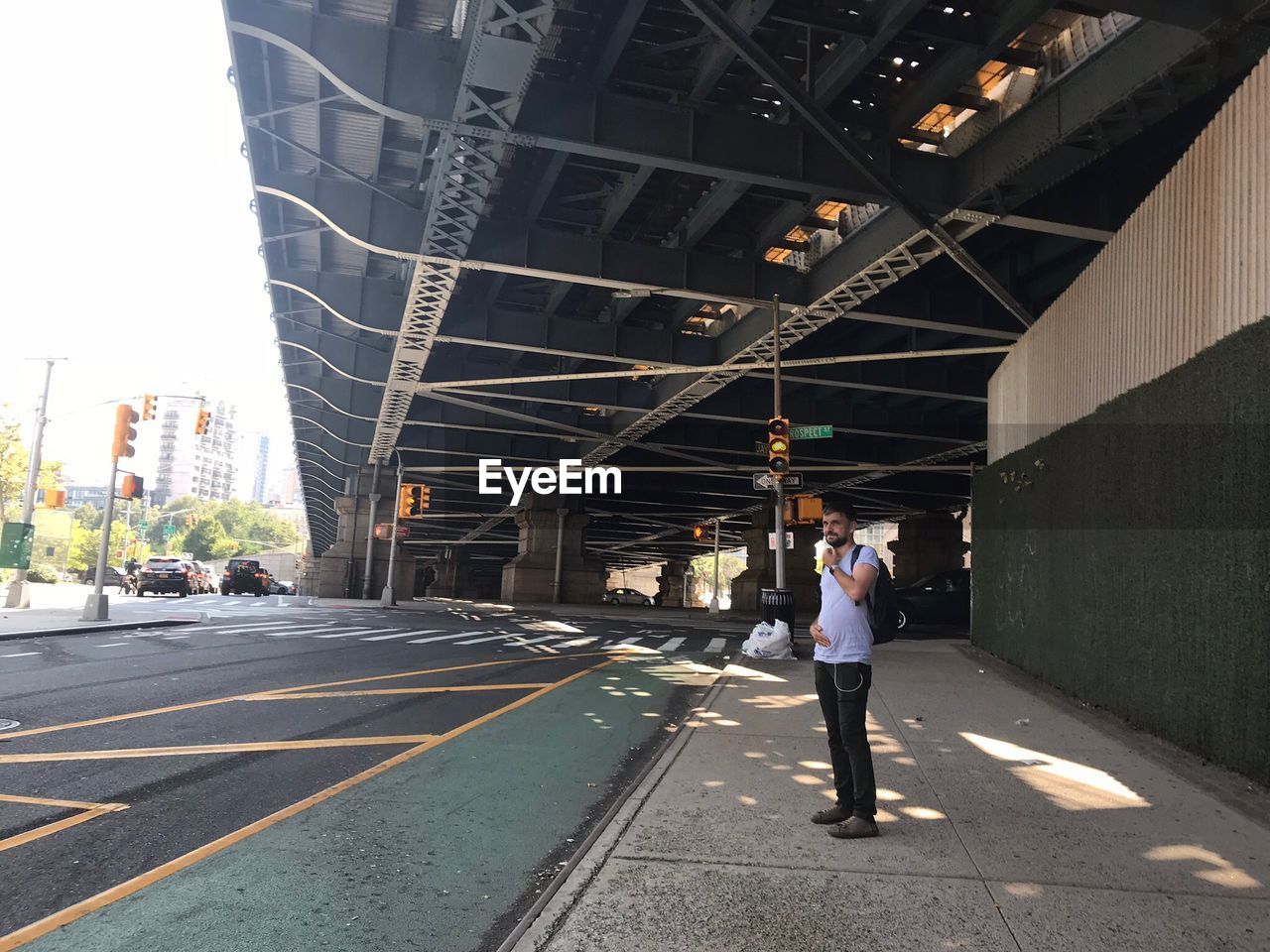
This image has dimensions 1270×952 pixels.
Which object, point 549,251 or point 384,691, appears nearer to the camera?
point 384,691

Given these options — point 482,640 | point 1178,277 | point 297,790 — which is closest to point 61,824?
point 297,790

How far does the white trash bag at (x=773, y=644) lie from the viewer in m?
14.8

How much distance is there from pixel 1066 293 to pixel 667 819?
9.16 metres

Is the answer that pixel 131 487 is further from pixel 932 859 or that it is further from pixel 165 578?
pixel 932 859

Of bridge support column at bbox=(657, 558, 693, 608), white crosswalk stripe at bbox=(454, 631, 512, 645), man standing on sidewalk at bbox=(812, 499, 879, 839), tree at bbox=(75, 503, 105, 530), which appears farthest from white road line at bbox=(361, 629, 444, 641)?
tree at bbox=(75, 503, 105, 530)

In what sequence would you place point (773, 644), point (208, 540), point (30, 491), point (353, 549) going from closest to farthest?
point (773, 644) < point (30, 491) < point (353, 549) < point (208, 540)

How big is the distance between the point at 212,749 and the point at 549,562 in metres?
34.6

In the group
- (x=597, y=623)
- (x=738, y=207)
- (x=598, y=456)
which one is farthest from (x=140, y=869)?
(x=598, y=456)

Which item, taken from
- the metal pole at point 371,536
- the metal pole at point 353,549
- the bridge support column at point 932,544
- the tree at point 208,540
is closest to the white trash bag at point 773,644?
the metal pole at point 371,536

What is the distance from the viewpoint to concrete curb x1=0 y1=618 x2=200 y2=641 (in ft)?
49.6

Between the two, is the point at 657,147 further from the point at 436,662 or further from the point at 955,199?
the point at 436,662

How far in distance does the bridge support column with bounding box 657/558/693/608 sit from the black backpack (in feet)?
292

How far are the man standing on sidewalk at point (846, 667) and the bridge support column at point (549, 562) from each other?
120 feet

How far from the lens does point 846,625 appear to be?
4.65 meters
